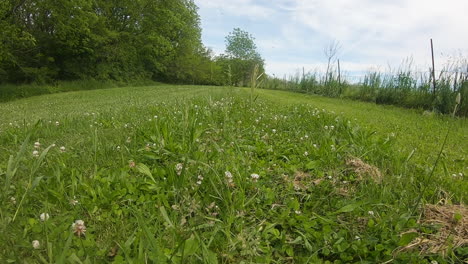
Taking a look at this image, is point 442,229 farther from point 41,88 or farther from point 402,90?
point 41,88

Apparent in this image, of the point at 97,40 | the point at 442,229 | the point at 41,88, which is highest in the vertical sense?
the point at 97,40

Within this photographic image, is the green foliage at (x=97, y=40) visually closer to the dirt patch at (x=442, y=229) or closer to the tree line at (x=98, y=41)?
the tree line at (x=98, y=41)

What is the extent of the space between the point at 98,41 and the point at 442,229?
2917 cm

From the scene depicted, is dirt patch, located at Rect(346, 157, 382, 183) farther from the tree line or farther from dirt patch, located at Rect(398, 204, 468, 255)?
the tree line

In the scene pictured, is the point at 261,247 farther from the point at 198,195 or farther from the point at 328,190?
the point at 328,190

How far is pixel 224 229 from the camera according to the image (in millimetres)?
1546

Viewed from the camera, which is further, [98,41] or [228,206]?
[98,41]

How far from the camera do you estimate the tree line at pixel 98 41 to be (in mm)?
18031

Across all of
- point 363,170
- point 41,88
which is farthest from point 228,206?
point 41,88

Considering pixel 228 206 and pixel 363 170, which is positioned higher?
pixel 363 170

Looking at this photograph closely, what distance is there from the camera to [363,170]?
221 cm

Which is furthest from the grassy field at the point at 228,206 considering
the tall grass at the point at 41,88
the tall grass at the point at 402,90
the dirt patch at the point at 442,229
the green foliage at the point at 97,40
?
the tall grass at the point at 41,88

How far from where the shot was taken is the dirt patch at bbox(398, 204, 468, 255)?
143 cm

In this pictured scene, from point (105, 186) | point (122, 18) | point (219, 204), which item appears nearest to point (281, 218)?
point (219, 204)
